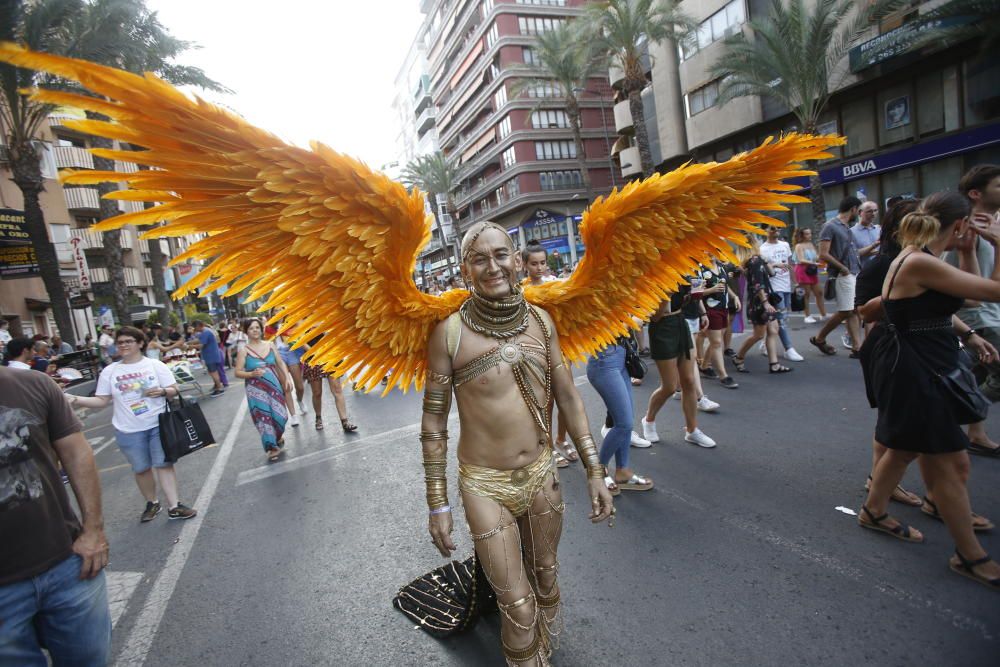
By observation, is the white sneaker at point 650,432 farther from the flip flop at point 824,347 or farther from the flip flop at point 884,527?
the flip flop at point 824,347

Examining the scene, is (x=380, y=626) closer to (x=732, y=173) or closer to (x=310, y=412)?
(x=732, y=173)

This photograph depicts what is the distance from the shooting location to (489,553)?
7.02ft

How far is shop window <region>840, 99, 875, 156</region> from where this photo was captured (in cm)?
1889

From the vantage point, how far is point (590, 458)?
7.69 ft

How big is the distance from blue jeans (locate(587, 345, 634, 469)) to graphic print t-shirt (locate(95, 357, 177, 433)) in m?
3.98

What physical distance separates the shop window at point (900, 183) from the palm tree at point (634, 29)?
838cm

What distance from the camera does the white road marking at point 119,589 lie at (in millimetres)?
3371

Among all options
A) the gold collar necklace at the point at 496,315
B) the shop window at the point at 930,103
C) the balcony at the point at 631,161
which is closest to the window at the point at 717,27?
the balcony at the point at 631,161

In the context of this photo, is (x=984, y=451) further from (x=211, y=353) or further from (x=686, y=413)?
(x=211, y=353)

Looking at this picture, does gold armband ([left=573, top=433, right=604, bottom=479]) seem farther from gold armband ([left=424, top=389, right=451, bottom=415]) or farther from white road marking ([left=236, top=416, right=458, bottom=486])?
white road marking ([left=236, top=416, right=458, bottom=486])

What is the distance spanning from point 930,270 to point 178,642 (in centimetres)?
455

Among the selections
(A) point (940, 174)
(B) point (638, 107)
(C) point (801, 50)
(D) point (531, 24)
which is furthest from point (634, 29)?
(D) point (531, 24)

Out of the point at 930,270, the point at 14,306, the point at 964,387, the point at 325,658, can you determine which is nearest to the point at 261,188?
the point at 325,658

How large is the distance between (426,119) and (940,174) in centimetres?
5910
